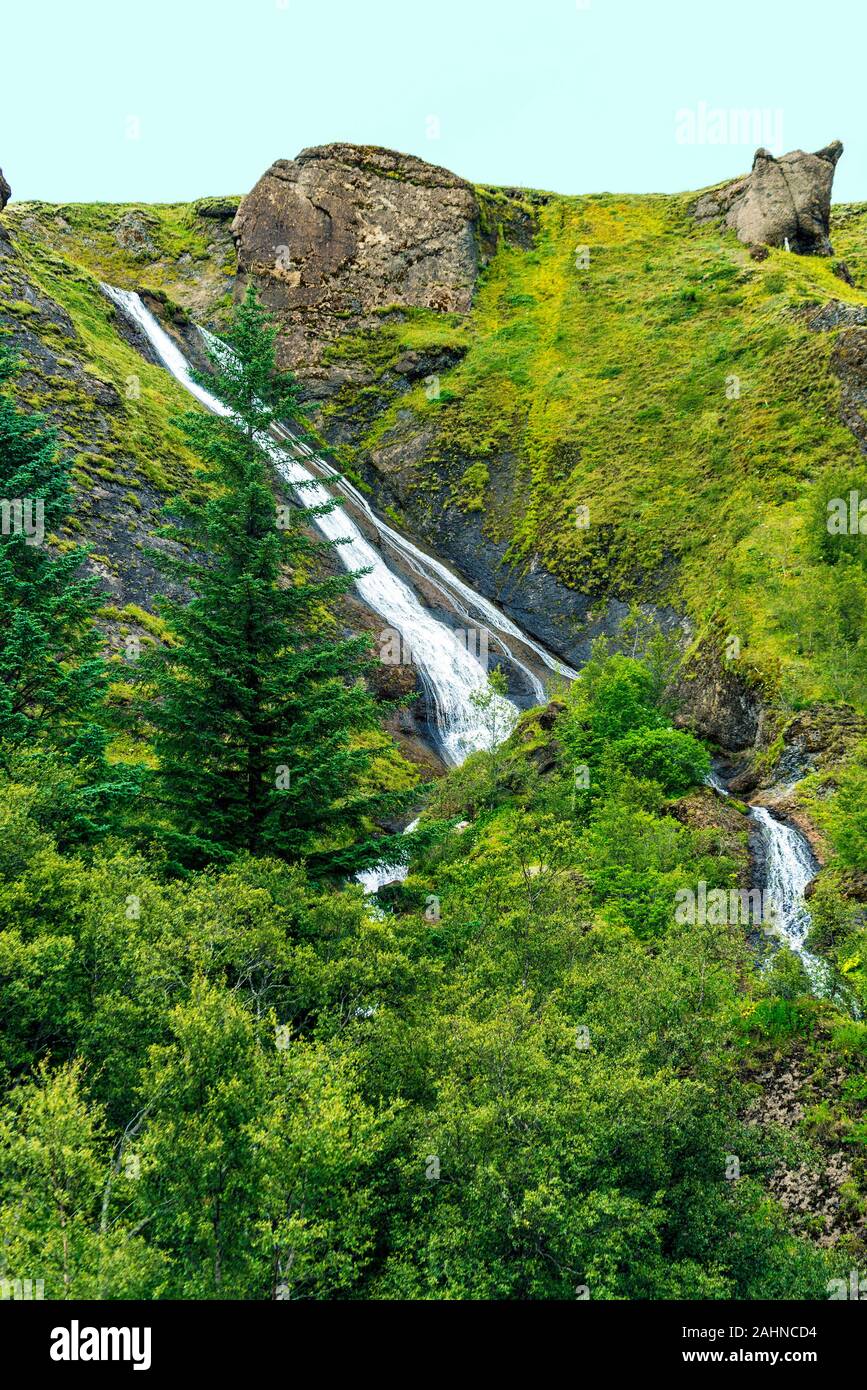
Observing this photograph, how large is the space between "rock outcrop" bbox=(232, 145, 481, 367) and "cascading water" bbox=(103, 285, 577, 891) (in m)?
17.0

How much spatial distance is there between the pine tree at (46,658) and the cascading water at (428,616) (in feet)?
47.8

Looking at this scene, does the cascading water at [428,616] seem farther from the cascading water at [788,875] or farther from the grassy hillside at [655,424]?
the cascading water at [788,875]

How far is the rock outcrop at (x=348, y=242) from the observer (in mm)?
81562

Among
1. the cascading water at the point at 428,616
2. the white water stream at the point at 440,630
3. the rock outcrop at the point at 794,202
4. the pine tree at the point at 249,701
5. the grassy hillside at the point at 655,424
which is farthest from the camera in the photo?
the rock outcrop at the point at 794,202

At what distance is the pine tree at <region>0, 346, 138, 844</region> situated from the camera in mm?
19906

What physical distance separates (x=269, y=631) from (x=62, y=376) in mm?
37050

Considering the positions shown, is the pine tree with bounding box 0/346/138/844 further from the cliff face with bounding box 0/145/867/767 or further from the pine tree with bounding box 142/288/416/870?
the cliff face with bounding box 0/145/867/767

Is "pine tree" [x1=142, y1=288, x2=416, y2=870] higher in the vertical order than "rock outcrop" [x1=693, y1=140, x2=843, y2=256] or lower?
lower

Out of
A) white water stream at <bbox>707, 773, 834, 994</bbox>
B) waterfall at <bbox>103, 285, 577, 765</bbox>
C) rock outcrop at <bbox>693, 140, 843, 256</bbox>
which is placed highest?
rock outcrop at <bbox>693, 140, 843, 256</bbox>

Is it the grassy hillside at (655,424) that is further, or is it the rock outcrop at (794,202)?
the rock outcrop at (794,202)

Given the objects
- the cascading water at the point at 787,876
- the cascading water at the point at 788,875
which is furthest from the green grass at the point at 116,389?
the cascading water at the point at 788,875

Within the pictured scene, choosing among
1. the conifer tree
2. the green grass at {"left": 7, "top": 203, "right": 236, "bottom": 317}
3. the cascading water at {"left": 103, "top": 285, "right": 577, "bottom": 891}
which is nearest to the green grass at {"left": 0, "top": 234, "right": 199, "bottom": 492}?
the cascading water at {"left": 103, "top": 285, "right": 577, "bottom": 891}

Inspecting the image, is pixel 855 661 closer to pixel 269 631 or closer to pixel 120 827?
pixel 269 631

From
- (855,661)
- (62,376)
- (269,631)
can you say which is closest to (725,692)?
(855,661)
